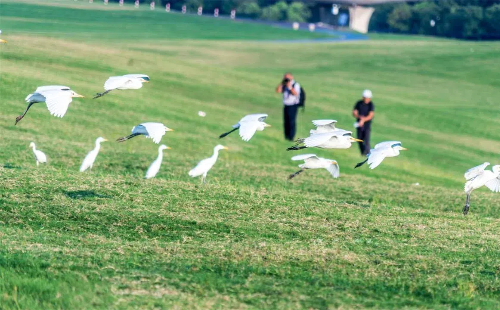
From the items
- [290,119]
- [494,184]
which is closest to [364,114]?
[290,119]

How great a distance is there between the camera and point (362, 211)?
14.5 metres

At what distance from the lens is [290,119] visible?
28391 mm

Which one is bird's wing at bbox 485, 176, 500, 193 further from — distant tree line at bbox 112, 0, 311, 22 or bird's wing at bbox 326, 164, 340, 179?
distant tree line at bbox 112, 0, 311, 22

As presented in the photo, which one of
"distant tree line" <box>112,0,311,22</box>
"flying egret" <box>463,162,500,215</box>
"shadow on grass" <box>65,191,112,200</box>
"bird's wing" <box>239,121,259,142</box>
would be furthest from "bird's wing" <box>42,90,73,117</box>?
"distant tree line" <box>112,0,311,22</box>

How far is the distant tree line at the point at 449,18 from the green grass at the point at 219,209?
5981 cm

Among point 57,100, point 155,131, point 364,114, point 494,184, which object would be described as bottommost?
point 364,114

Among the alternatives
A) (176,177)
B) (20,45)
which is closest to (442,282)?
(176,177)

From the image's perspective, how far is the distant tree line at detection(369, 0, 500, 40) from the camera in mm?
98875

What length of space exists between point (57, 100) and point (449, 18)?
97094 mm

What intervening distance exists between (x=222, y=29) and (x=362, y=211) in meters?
87.8

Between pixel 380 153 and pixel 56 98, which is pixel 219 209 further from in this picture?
pixel 56 98

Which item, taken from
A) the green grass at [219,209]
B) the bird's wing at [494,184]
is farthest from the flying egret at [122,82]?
the bird's wing at [494,184]

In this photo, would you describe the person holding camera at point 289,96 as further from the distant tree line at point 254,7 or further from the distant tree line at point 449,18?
the distant tree line at point 254,7

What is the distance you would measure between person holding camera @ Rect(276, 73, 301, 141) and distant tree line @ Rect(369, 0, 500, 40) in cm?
7414
